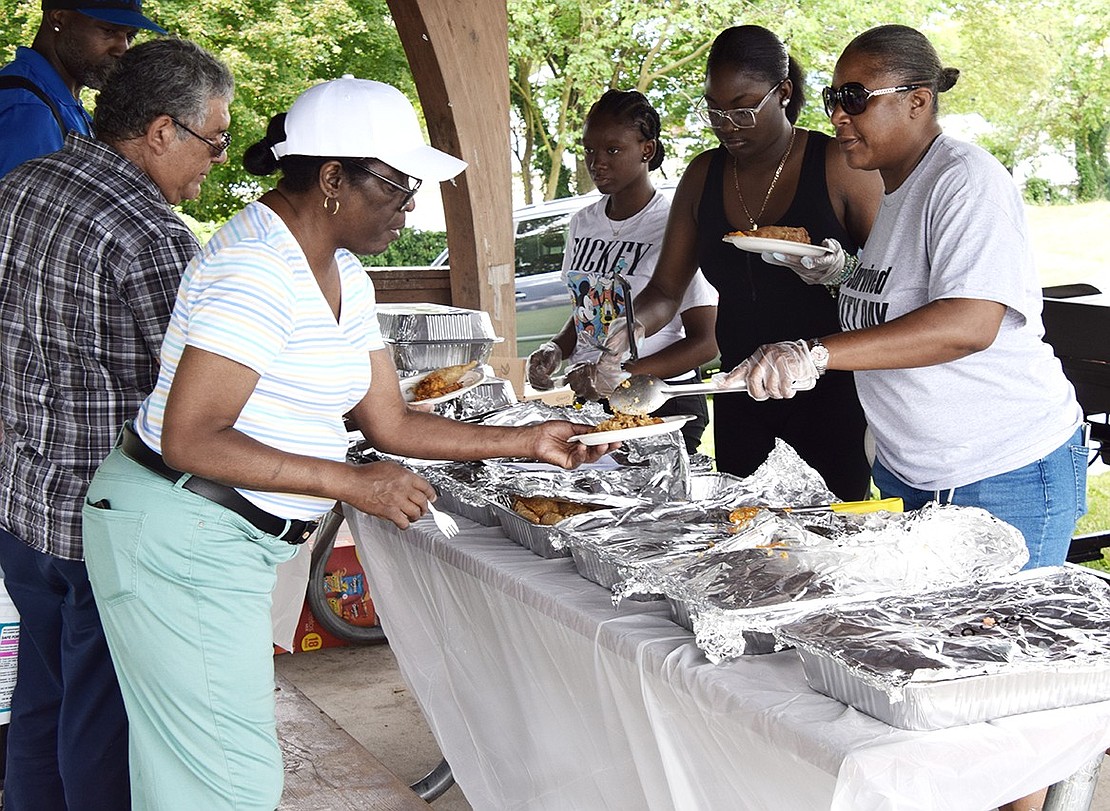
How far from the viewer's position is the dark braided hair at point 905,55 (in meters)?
1.86

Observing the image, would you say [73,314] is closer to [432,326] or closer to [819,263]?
[819,263]

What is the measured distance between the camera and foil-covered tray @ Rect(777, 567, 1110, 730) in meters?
1.17

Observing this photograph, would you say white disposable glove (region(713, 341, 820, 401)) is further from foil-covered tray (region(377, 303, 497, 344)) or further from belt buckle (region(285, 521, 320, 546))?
foil-covered tray (region(377, 303, 497, 344))

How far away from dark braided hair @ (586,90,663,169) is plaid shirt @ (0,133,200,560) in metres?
1.36

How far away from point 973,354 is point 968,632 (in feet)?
2.26

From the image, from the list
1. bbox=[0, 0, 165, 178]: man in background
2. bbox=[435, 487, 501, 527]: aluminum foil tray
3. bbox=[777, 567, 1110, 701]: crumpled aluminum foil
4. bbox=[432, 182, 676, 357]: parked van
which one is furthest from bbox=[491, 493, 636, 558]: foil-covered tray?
bbox=[432, 182, 676, 357]: parked van

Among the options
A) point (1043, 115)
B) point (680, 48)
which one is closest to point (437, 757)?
point (680, 48)

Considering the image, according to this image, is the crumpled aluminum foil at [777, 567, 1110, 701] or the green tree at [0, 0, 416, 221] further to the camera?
the green tree at [0, 0, 416, 221]

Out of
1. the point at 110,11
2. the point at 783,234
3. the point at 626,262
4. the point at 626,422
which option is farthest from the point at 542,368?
the point at 110,11

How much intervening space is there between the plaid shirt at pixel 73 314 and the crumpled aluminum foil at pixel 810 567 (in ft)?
3.17

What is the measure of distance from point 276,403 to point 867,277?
1.04 meters

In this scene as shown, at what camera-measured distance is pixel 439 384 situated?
2.67 metres

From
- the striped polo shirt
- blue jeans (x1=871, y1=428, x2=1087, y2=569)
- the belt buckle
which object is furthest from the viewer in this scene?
blue jeans (x1=871, y1=428, x2=1087, y2=569)

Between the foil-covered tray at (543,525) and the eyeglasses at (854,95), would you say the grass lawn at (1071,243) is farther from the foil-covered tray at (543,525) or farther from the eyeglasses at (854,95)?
the foil-covered tray at (543,525)
